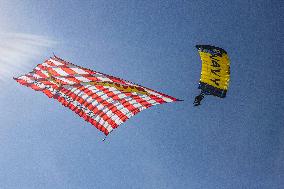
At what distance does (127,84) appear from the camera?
12141 millimetres

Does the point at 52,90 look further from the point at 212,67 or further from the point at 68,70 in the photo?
the point at 212,67

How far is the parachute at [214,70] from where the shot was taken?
1484cm

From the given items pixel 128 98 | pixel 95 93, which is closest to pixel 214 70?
pixel 128 98

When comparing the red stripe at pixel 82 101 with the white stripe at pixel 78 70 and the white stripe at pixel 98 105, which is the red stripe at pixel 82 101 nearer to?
the white stripe at pixel 98 105

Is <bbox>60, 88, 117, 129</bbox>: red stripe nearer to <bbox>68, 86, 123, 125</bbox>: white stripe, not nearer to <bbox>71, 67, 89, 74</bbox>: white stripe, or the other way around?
<bbox>68, 86, 123, 125</bbox>: white stripe

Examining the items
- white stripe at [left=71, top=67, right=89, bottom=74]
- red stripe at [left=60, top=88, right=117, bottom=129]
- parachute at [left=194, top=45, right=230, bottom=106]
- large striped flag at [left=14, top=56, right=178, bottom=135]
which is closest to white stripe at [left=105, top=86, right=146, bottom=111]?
large striped flag at [left=14, top=56, right=178, bottom=135]

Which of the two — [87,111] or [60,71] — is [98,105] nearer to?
[87,111]

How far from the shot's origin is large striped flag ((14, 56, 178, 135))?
446 inches

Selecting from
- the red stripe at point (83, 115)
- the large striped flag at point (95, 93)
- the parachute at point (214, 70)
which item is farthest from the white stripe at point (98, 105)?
the parachute at point (214, 70)

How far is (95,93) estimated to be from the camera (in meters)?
12.4

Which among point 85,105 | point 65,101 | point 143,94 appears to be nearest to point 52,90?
point 65,101

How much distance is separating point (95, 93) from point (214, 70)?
23.0 feet

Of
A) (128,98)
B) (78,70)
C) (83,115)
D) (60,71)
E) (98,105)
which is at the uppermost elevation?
(78,70)

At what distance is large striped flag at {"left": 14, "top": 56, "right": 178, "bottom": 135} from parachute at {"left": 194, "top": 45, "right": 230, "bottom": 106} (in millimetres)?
4756
